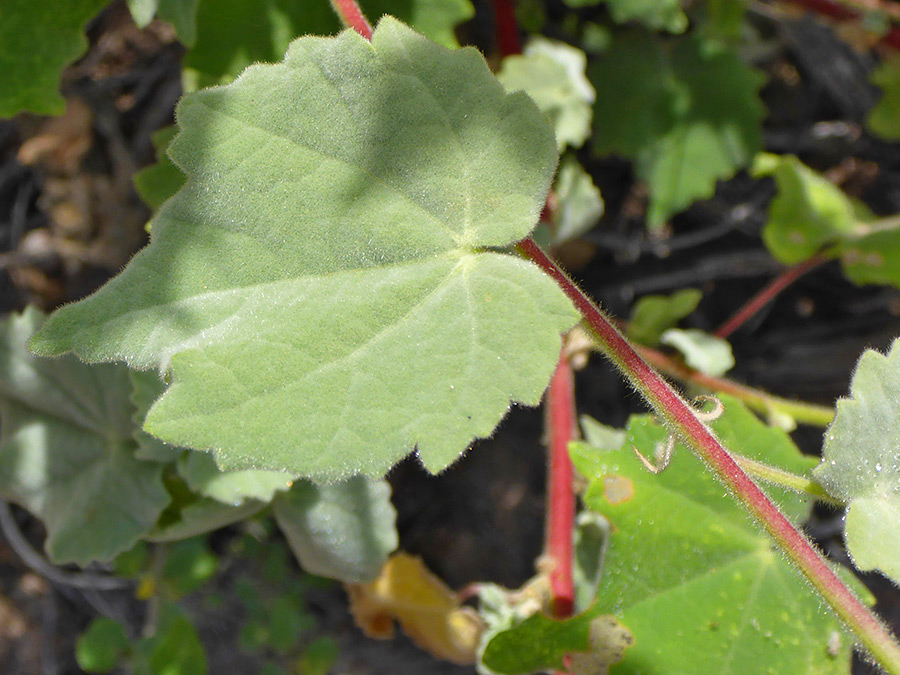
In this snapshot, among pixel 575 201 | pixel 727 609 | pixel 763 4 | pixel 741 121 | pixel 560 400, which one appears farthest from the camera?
pixel 763 4

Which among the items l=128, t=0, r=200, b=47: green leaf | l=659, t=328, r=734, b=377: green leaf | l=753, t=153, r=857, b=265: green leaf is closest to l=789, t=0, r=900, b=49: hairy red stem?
l=753, t=153, r=857, b=265: green leaf

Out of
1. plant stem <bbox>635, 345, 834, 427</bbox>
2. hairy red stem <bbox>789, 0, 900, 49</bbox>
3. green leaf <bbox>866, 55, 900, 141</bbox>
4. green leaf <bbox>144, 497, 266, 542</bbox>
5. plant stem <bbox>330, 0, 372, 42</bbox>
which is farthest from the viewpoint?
green leaf <bbox>866, 55, 900, 141</bbox>

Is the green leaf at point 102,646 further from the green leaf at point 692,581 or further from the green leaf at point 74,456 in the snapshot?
the green leaf at point 692,581

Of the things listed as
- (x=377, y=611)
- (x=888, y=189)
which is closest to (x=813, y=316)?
(x=888, y=189)

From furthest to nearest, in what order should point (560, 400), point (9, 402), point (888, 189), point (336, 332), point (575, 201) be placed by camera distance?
1. point (888, 189)
2. point (575, 201)
3. point (560, 400)
4. point (9, 402)
5. point (336, 332)

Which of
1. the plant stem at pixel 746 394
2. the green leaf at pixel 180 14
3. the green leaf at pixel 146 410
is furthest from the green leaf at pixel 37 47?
the plant stem at pixel 746 394

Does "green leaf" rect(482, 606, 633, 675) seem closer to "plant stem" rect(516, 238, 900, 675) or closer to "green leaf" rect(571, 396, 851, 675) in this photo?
"green leaf" rect(571, 396, 851, 675)

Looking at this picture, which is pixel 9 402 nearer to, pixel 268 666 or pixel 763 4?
pixel 268 666
